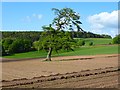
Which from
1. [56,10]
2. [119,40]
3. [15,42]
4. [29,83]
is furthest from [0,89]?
[119,40]

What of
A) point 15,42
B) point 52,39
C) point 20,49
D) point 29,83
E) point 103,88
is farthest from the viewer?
point 20,49

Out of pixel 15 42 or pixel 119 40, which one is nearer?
pixel 15 42

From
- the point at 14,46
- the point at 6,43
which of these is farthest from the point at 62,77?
the point at 14,46

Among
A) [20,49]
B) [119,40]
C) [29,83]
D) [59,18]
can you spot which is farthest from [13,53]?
[29,83]

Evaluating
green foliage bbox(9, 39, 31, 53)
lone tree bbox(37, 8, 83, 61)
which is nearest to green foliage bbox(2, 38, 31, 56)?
green foliage bbox(9, 39, 31, 53)

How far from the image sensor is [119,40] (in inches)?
3221

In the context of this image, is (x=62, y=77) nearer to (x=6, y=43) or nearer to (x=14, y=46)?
(x=6, y=43)

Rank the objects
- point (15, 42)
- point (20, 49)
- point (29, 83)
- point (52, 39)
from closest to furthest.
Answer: point (29, 83) < point (52, 39) < point (15, 42) < point (20, 49)

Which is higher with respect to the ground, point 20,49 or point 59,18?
point 59,18

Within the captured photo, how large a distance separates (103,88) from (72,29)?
1123 inches

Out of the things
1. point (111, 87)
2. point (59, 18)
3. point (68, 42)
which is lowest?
point (111, 87)

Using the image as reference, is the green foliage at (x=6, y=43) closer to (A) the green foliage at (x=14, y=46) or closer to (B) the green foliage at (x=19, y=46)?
(A) the green foliage at (x=14, y=46)

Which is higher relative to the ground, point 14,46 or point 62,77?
point 14,46

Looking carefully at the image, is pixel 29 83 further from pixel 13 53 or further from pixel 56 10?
pixel 13 53
